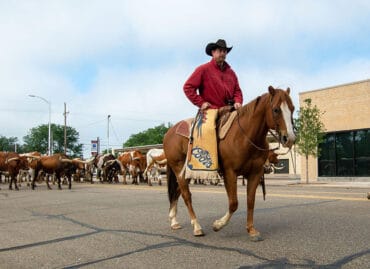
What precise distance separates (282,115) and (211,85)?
5.11 feet

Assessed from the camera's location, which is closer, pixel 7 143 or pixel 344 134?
pixel 344 134

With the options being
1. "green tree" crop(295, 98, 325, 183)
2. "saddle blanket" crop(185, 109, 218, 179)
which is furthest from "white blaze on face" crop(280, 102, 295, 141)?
"green tree" crop(295, 98, 325, 183)

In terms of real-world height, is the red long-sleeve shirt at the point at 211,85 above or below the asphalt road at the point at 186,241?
above

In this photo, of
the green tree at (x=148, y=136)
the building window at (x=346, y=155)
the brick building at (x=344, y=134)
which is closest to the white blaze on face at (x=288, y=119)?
the brick building at (x=344, y=134)

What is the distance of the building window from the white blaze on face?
92.0 ft

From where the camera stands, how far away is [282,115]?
5.64 meters

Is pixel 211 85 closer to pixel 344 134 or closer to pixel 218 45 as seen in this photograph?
pixel 218 45

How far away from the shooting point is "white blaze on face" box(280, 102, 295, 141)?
551cm

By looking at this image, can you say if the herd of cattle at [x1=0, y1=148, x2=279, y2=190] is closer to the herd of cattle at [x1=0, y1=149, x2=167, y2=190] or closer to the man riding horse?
the herd of cattle at [x1=0, y1=149, x2=167, y2=190]

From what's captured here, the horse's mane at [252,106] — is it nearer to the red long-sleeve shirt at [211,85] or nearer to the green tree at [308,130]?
the red long-sleeve shirt at [211,85]

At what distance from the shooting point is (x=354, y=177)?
31.7 m

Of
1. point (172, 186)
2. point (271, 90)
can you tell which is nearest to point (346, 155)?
point (172, 186)

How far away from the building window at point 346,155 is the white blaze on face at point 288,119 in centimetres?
2805

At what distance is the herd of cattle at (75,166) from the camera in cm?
2239
